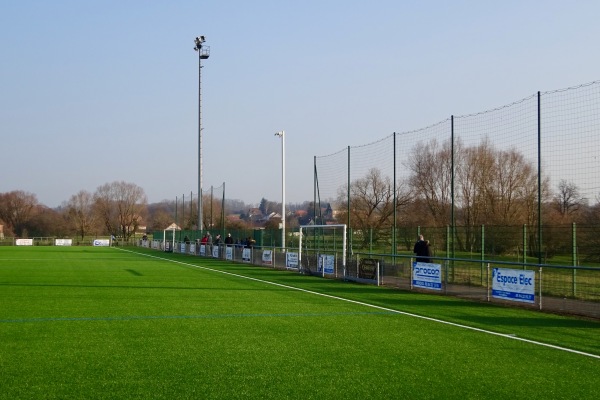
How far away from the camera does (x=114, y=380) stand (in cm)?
808

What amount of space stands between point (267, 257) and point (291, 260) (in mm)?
3835

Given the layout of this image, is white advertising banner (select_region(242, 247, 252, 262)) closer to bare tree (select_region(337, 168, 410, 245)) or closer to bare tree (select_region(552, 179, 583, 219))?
bare tree (select_region(337, 168, 410, 245))

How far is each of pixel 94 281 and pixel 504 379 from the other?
18870mm

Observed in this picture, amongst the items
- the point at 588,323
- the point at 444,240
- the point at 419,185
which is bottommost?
A: the point at 588,323

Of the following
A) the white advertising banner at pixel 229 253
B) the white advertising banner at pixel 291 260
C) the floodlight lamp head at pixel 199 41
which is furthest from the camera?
the floodlight lamp head at pixel 199 41

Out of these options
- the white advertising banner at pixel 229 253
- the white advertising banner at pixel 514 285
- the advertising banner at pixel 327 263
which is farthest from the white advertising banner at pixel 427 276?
the white advertising banner at pixel 229 253

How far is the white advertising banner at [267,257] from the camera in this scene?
118ft

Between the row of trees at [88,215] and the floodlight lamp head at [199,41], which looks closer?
the floodlight lamp head at [199,41]

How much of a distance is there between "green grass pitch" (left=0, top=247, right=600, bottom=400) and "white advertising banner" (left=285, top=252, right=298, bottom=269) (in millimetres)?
13152

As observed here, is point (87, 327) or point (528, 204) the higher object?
point (528, 204)

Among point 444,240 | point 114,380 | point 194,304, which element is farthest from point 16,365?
point 444,240

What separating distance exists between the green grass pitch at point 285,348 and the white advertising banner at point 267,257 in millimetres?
16692

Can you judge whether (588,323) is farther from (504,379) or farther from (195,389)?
(195,389)

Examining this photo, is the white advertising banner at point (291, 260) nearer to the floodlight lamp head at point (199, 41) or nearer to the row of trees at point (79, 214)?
the floodlight lamp head at point (199, 41)
